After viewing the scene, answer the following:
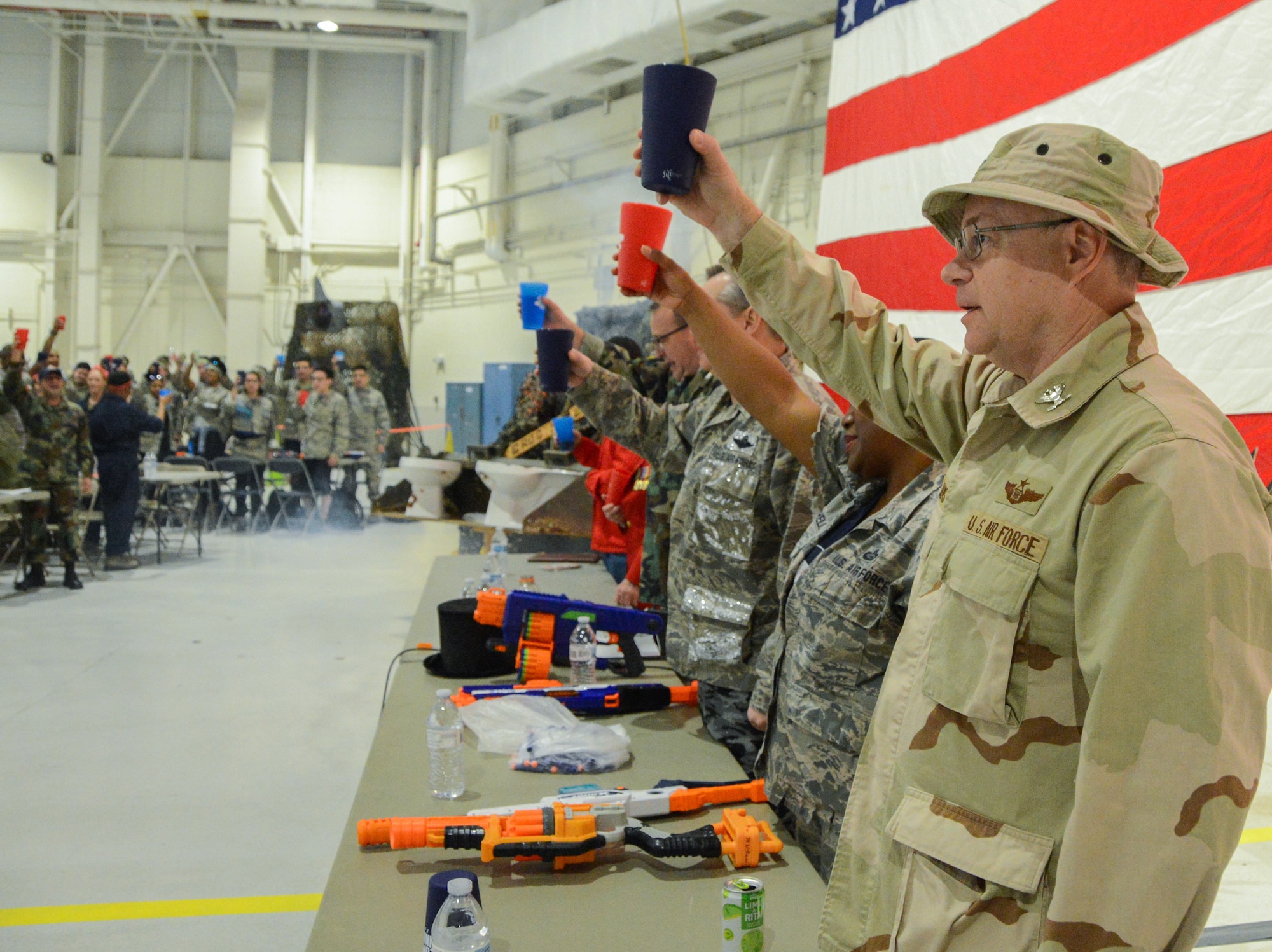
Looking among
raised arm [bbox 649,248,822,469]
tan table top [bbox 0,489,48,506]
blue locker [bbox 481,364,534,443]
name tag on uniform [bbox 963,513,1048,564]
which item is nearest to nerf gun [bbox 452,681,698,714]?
raised arm [bbox 649,248,822,469]

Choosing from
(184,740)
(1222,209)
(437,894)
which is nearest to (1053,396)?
(437,894)

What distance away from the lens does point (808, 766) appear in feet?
5.16

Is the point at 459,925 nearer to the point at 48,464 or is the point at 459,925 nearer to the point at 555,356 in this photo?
the point at 555,356

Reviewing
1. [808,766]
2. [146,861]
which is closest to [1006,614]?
[808,766]

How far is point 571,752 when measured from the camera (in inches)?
74.1

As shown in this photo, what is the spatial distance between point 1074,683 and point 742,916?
567mm

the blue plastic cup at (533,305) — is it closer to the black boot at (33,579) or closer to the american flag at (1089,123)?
the american flag at (1089,123)

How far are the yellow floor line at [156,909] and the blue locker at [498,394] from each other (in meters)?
10.2

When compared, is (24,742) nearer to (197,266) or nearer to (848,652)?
(848,652)

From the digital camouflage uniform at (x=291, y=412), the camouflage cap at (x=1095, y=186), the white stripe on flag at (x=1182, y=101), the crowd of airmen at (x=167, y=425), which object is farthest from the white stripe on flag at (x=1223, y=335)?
the digital camouflage uniform at (x=291, y=412)

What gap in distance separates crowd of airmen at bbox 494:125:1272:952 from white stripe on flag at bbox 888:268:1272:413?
88 cm

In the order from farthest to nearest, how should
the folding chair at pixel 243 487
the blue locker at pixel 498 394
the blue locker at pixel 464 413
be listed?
the blue locker at pixel 464 413, the blue locker at pixel 498 394, the folding chair at pixel 243 487

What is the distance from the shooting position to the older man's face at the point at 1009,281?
96 centimetres

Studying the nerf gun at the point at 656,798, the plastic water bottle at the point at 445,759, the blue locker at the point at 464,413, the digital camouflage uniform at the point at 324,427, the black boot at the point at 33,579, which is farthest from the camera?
the blue locker at the point at 464,413
